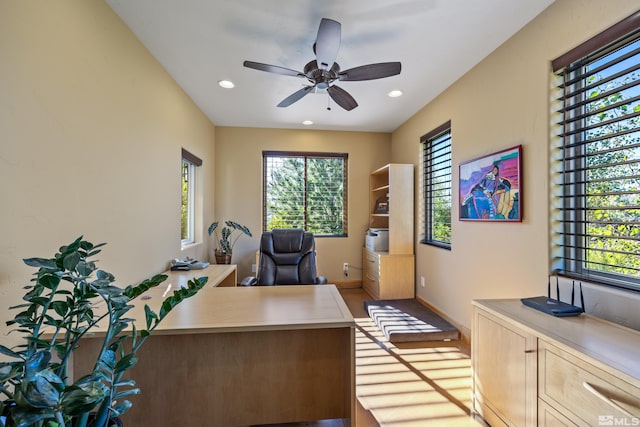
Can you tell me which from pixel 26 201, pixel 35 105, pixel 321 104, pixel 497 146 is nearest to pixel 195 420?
pixel 26 201

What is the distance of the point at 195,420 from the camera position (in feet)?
5.16

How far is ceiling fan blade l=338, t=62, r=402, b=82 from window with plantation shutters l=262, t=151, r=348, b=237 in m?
2.46

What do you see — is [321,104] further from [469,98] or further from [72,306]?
[72,306]

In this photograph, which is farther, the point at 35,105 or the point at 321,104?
the point at 321,104

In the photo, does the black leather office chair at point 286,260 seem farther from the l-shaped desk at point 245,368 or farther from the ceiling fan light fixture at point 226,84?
the ceiling fan light fixture at point 226,84

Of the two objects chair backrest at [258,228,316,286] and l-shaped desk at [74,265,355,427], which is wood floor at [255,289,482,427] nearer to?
l-shaped desk at [74,265,355,427]

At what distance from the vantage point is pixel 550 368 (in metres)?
1.24

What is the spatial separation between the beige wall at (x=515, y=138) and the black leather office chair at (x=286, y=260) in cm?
151

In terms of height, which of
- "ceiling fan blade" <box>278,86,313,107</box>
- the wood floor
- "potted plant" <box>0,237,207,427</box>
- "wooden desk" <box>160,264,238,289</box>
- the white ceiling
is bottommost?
the wood floor

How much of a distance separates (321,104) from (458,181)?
73.6 inches

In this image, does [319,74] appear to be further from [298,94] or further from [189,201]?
[189,201]

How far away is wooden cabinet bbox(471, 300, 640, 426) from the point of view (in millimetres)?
1016

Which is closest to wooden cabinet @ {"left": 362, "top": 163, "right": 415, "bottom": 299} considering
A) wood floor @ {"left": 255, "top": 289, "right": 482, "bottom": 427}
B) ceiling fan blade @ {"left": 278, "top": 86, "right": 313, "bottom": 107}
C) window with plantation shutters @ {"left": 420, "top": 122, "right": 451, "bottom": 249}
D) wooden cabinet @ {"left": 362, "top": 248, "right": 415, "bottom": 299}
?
wooden cabinet @ {"left": 362, "top": 248, "right": 415, "bottom": 299}

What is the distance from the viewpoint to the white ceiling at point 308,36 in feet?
6.09
